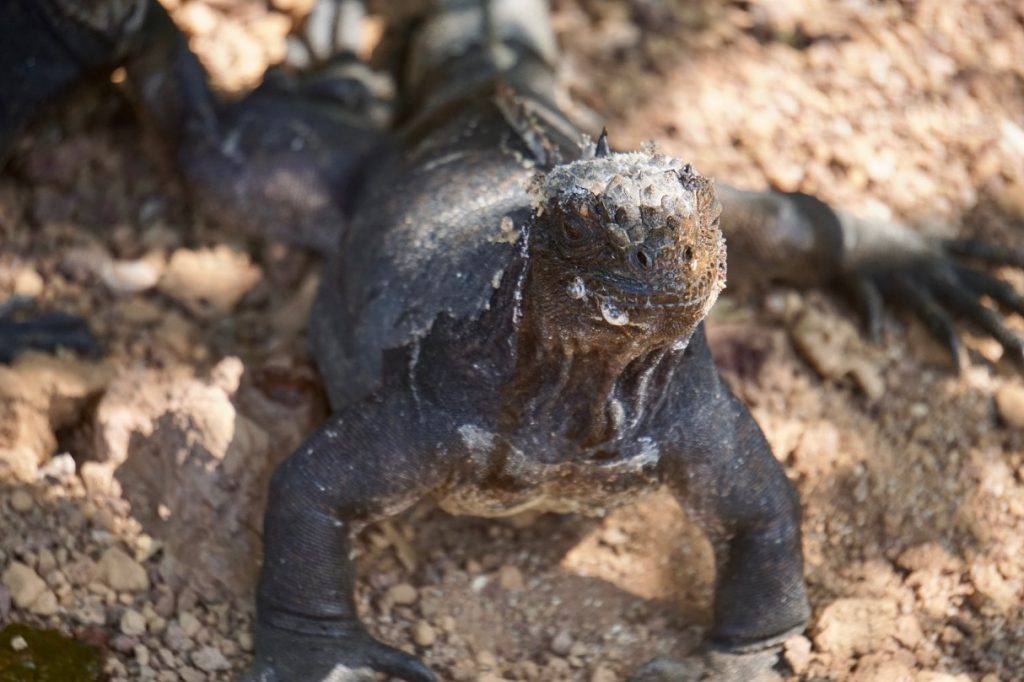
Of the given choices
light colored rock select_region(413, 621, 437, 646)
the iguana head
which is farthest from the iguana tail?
the iguana head

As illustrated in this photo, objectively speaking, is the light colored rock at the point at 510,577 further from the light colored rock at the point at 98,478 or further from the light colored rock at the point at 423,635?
the light colored rock at the point at 98,478

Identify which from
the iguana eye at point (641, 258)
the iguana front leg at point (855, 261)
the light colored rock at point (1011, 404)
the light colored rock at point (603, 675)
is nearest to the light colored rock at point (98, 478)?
the light colored rock at point (603, 675)

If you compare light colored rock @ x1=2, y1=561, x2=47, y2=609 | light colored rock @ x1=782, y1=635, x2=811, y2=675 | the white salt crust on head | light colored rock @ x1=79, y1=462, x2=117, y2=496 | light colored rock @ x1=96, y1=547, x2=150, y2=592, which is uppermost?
the white salt crust on head

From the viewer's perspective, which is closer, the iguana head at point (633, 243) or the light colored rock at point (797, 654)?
the iguana head at point (633, 243)

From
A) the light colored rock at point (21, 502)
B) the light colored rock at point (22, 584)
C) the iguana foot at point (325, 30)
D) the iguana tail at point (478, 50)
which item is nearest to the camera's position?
the light colored rock at point (22, 584)

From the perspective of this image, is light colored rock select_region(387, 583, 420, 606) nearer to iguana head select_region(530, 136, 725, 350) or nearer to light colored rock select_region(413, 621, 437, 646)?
light colored rock select_region(413, 621, 437, 646)

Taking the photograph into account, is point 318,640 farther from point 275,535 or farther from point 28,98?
point 28,98

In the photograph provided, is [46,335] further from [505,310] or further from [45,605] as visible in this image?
[505,310]
